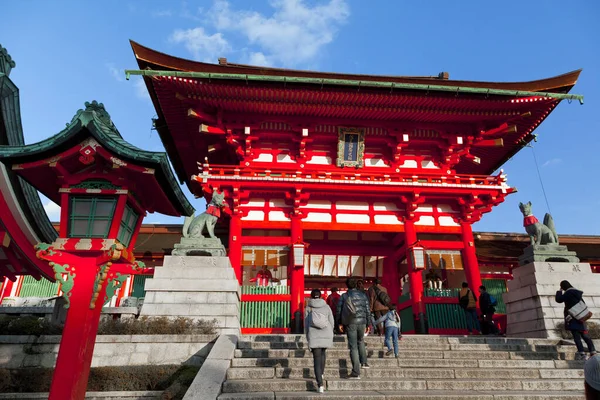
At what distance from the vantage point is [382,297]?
10266 mm

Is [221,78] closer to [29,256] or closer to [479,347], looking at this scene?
[29,256]

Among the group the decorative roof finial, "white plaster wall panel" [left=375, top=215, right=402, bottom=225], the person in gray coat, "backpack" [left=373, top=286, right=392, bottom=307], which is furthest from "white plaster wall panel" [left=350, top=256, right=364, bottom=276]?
the decorative roof finial

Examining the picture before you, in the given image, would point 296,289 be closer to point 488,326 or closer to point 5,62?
point 488,326

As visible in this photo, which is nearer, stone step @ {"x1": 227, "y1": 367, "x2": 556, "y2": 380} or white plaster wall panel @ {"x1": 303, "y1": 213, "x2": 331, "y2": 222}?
stone step @ {"x1": 227, "y1": 367, "x2": 556, "y2": 380}

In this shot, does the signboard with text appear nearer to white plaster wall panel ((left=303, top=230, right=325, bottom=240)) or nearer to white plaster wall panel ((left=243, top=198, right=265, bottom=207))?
white plaster wall panel ((left=303, top=230, right=325, bottom=240))

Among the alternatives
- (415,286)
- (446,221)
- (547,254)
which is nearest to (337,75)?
(446,221)

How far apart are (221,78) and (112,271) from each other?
947 centimetres

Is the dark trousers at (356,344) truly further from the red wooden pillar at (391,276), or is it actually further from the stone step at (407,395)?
the red wooden pillar at (391,276)

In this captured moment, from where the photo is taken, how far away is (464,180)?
53.1 feet

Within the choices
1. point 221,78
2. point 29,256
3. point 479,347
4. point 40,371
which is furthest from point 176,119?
point 479,347

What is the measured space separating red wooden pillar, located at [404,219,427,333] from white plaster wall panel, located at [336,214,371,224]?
5.21 feet

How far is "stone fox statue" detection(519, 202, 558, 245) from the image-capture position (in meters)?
12.3

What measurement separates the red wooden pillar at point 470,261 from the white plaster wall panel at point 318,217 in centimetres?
538

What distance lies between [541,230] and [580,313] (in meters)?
4.44
